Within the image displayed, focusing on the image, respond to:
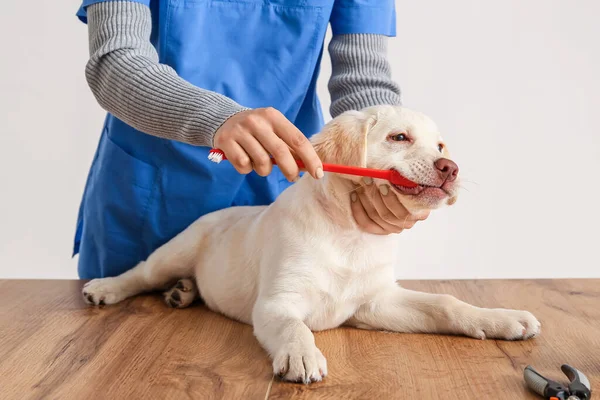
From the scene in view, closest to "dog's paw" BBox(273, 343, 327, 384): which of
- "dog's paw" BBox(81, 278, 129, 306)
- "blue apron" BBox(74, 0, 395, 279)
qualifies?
"dog's paw" BBox(81, 278, 129, 306)

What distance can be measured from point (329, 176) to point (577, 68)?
6.59 feet

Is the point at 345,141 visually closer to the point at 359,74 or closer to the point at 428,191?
the point at 428,191

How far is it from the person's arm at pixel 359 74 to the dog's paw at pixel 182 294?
2.15 ft

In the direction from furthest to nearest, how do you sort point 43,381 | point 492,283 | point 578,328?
point 492,283 → point 578,328 → point 43,381

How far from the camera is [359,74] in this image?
7.39ft

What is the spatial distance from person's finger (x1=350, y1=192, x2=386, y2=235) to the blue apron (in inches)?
22.6

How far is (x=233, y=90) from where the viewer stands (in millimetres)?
2203

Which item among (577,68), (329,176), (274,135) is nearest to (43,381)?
(274,135)

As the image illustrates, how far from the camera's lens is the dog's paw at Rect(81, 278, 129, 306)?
6.50 ft

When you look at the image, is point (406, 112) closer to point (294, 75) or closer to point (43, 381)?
point (294, 75)

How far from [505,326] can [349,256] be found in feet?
1.21

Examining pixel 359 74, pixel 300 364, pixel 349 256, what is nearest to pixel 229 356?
pixel 300 364

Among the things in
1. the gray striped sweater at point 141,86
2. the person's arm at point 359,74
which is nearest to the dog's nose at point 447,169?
Result: the gray striped sweater at point 141,86

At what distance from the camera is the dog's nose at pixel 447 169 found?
161cm
